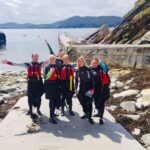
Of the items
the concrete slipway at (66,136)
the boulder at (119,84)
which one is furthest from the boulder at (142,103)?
the boulder at (119,84)

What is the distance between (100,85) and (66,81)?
3.52 feet

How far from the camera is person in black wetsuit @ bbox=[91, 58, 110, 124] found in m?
11.0

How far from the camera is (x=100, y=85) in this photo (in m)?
11.2

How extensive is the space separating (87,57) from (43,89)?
1357 cm

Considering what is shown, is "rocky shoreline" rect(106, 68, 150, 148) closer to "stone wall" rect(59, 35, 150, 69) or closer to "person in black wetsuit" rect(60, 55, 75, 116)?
"stone wall" rect(59, 35, 150, 69)

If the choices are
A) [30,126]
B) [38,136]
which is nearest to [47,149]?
[38,136]

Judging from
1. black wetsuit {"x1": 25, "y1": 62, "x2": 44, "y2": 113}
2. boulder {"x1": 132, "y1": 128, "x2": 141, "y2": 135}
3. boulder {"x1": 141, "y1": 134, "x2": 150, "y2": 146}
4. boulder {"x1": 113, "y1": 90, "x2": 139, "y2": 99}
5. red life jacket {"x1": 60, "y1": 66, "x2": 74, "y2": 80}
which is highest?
red life jacket {"x1": 60, "y1": 66, "x2": 74, "y2": 80}

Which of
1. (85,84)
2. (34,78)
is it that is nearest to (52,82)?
(34,78)

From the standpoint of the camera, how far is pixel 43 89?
463 inches

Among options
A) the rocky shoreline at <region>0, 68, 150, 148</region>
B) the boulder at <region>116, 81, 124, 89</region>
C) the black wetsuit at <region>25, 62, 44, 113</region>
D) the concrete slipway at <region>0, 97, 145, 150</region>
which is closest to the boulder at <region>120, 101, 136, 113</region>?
the rocky shoreline at <region>0, 68, 150, 148</region>

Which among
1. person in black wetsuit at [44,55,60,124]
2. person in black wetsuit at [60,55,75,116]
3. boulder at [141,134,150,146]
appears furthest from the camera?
person in black wetsuit at [60,55,75,116]

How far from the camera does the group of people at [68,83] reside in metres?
11.0

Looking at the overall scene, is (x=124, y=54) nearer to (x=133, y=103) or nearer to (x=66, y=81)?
(x=133, y=103)

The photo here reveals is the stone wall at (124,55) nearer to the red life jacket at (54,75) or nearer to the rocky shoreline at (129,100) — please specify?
the rocky shoreline at (129,100)
